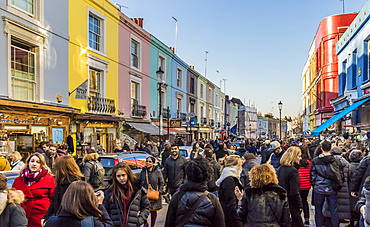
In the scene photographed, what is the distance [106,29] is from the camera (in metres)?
18.1

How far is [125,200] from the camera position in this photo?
4.12 metres

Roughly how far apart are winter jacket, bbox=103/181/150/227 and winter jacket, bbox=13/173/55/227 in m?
1.11

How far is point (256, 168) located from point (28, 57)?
11.4 metres

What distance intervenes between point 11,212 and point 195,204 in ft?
6.11

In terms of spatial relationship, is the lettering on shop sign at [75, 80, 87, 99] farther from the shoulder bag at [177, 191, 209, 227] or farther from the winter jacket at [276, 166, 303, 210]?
the shoulder bag at [177, 191, 209, 227]

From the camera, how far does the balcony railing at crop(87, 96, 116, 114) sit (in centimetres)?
1636

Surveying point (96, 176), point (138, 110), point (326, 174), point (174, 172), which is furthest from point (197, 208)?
point (138, 110)

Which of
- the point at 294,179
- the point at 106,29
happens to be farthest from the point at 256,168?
the point at 106,29

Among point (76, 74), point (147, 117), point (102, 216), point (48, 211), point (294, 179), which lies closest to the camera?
point (102, 216)

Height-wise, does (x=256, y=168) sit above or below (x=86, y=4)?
below

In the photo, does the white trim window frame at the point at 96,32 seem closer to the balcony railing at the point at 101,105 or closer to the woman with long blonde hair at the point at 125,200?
the balcony railing at the point at 101,105

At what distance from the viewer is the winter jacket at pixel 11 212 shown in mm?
3273

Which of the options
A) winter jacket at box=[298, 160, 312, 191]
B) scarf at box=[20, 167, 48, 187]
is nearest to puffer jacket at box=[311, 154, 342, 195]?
winter jacket at box=[298, 160, 312, 191]

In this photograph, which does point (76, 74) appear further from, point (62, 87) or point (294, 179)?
point (294, 179)
